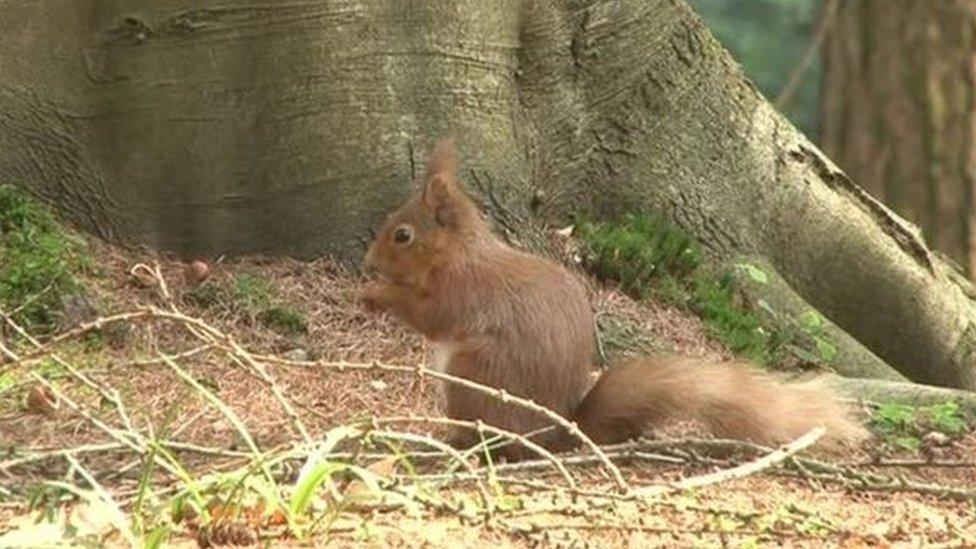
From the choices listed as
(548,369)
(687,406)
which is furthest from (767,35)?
(548,369)

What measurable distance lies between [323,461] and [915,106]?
26.3 feet

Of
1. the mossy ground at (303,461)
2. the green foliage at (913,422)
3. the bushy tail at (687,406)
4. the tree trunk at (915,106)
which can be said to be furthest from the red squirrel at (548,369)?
the tree trunk at (915,106)

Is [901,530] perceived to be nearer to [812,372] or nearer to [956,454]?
[956,454]

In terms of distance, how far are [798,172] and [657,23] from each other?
853 millimetres

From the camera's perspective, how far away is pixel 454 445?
5.95 meters

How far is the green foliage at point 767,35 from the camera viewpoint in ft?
49.2

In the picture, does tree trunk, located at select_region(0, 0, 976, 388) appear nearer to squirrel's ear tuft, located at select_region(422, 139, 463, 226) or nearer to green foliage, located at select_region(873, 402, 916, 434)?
squirrel's ear tuft, located at select_region(422, 139, 463, 226)

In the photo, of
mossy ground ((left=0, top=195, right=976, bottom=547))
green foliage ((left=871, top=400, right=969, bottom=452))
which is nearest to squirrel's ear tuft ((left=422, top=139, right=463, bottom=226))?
mossy ground ((left=0, top=195, right=976, bottom=547))

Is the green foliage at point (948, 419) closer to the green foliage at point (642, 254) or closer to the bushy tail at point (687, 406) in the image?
the bushy tail at point (687, 406)

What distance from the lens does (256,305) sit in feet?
23.1

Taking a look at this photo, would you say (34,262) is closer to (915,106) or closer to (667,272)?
(667,272)

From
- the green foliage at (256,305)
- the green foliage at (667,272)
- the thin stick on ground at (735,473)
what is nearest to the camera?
the thin stick on ground at (735,473)

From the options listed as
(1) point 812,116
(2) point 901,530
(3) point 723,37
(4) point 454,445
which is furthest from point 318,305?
(1) point 812,116

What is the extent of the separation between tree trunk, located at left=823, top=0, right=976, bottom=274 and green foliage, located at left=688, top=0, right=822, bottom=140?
2.81 m
